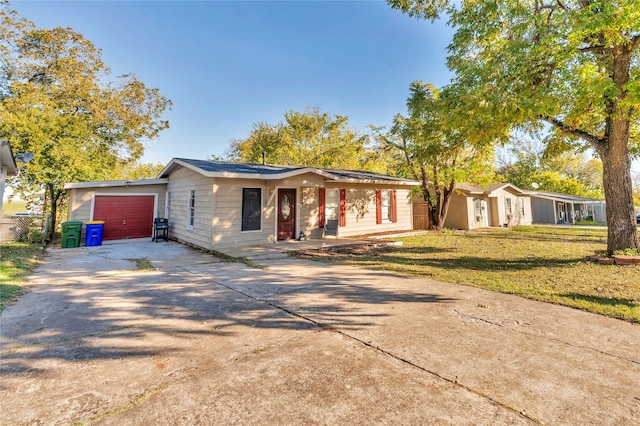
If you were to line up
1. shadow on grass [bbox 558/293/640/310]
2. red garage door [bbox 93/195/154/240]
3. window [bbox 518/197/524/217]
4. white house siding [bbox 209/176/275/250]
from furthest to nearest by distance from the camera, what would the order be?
window [bbox 518/197/524/217] < red garage door [bbox 93/195/154/240] < white house siding [bbox 209/176/275/250] < shadow on grass [bbox 558/293/640/310]

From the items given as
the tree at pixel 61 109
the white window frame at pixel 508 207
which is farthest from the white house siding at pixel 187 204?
the white window frame at pixel 508 207

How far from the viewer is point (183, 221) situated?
1128 cm

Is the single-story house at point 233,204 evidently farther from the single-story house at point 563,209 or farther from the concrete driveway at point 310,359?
the single-story house at point 563,209

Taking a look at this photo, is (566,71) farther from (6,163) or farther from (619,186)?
(6,163)

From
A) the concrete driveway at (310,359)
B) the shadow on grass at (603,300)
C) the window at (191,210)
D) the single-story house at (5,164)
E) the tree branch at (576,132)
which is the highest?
the tree branch at (576,132)

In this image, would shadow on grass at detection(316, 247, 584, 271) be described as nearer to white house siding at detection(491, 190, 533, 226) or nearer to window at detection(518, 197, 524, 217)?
white house siding at detection(491, 190, 533, 226)

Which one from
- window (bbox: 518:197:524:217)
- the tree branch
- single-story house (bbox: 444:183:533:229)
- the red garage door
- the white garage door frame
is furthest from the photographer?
window (bbox: 518:197:524:217)

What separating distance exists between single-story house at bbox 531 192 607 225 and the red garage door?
29.7m

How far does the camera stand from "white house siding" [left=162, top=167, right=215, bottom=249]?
376 inches

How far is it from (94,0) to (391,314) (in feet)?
47.8

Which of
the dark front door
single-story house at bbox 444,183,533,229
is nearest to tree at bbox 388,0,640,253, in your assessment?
the dark front door

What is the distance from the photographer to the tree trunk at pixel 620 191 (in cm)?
736

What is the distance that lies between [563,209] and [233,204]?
1305 inches

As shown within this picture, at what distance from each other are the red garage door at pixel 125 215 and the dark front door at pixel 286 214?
6063mm
